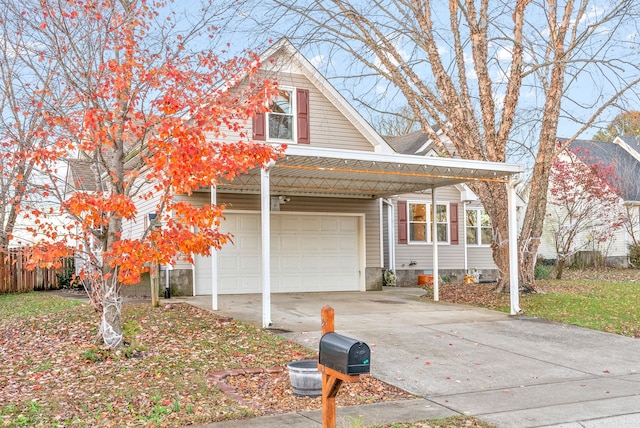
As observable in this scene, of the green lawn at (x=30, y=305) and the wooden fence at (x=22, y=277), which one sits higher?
the wooden fence at (x=22, y=277)

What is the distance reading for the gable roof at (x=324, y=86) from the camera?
15398 mm

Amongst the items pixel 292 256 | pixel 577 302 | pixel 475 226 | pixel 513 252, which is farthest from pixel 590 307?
pixel 475 226

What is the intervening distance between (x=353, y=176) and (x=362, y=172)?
5.36ft

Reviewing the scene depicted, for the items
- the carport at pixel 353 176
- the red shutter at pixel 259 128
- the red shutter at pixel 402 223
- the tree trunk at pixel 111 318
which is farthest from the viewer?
the red shutter at pixel 402 223

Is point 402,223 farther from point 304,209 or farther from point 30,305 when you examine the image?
point 30,305

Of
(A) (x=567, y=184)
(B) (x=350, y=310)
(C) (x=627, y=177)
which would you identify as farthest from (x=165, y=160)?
(C) (x=627, y=177)

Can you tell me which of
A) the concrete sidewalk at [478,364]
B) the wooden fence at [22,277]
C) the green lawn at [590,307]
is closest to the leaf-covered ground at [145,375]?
the concrete sidewalk at [478,364]

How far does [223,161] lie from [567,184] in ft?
61.6

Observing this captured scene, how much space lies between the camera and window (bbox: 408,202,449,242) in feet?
69.1

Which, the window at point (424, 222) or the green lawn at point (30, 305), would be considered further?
the window at point (424, 222)

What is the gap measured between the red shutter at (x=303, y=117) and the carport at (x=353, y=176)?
1437 mm

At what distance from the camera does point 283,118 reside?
15.9 m

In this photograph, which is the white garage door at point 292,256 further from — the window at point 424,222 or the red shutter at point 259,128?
the window at point 424,222

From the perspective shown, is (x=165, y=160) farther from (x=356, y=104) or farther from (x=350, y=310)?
(x=356, y=104)
